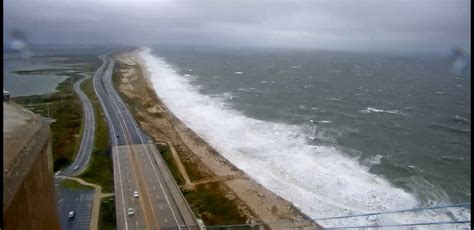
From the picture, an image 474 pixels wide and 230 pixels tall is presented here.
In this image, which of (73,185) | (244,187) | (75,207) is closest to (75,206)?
(75,207)

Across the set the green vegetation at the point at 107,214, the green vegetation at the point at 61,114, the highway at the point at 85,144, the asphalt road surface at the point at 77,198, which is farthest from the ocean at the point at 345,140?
the green vegetation at the point at 61,114

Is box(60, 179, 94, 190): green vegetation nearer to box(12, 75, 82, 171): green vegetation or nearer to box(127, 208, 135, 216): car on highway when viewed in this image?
box(12, 75, 82, 171): green vegetation

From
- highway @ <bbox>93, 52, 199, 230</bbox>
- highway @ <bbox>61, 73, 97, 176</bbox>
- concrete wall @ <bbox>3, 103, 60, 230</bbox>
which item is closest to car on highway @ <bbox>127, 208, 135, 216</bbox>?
highway @ <bbox>93, 52, 199, 230</bbox>

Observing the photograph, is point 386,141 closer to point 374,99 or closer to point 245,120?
point 245,120

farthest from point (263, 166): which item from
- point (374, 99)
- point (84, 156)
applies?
point (374, 99)

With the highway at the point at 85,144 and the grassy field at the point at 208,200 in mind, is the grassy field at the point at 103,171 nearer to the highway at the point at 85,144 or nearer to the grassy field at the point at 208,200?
the highway at the point at 85,144
